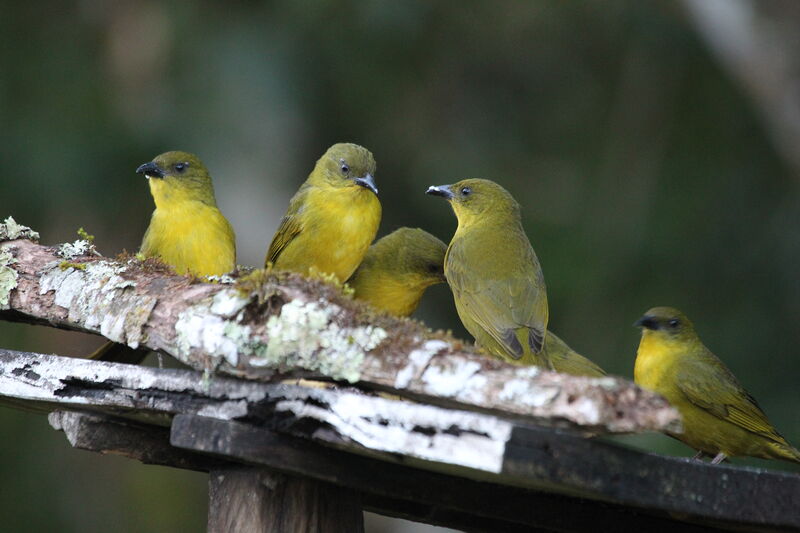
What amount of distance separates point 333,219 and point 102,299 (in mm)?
1638

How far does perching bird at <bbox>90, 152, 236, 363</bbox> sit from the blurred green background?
12.7ft

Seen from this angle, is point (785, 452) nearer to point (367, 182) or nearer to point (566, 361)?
point (566, 361)

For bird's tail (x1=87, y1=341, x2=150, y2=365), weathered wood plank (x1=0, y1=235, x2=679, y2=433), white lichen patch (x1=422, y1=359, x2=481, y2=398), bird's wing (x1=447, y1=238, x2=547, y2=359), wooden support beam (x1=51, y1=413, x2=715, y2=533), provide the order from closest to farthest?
weathered wood plank (x1=0, y1=235, x2=679, y2=433), white lichen patch (x1=422, y1=359, x2=481, y2=398), wooden support beam (x1=51, y1=413, x2=715, y2=533), bird's tail (x1=87, y1=341, x2=150, y2=365), bird's wing (x1=447, y1=238, x2=547, y2=359)

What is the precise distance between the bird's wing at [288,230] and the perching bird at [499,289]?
2.10ft

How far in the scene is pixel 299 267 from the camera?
17.7 ft

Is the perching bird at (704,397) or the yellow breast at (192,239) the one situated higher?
the yellow breast at (192,239)

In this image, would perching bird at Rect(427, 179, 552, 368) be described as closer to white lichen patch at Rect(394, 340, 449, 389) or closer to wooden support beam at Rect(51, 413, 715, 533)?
wooden support beam at Rect(51, 413, 715, 533)

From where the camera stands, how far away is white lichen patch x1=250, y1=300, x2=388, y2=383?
327cm

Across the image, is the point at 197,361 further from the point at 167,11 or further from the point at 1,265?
the point at 167,11

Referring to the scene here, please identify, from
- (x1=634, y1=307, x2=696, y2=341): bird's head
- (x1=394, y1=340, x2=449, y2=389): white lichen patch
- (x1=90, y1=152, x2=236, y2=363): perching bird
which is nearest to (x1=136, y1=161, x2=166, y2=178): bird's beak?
(x1=90, y1=152, x2=236, y2=363): perching bird

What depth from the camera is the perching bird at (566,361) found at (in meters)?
5.34

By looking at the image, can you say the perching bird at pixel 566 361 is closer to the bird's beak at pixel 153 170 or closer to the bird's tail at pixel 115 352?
the bird's tail at pixel 115 352

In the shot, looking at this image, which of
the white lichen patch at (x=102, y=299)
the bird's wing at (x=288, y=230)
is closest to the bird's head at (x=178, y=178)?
the bird's wing at (x=288, y=230)

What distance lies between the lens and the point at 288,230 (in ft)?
18.0
